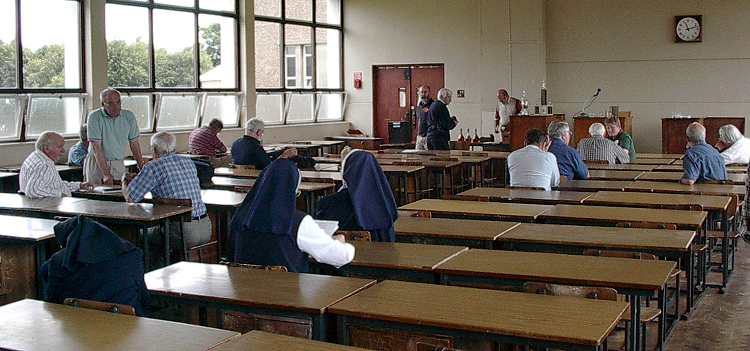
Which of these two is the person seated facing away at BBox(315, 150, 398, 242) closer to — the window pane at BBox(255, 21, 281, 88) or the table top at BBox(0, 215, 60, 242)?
the table top at BBox(0, 215, 60, 242)

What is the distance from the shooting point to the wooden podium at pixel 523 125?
12.7m

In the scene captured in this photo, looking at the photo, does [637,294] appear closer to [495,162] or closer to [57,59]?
[495,162]

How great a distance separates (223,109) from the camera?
48.8 feet

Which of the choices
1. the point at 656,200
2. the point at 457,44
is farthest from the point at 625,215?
the point at 457,44

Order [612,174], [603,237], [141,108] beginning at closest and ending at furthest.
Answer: [603,237] < [612,174] < [141,108]

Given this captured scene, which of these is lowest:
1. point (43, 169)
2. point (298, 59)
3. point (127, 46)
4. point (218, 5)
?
point (43, 169)

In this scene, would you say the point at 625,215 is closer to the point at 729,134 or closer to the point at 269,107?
the point at 729,134

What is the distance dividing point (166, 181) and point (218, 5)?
856 centimetres

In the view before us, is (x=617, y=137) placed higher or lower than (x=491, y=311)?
higher

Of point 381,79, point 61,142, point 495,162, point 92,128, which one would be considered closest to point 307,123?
point 381,79

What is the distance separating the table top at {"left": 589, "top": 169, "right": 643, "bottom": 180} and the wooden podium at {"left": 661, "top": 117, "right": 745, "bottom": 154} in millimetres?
4950

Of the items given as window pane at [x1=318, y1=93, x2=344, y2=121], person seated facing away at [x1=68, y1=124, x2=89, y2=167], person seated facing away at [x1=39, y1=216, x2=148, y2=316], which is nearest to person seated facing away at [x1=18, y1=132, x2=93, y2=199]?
person seated facing away at [x1=68, y1=124, x2=89, y2=167]

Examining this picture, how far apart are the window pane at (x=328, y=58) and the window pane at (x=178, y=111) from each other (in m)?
3.78

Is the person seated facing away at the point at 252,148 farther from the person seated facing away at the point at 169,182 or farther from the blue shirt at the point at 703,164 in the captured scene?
the blue shirt at the point at 703,164
